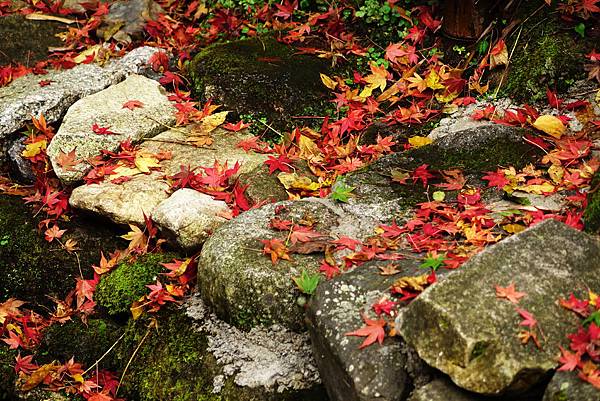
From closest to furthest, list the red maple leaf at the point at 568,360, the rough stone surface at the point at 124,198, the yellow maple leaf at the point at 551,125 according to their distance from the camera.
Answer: the red maple leaf at the point at 568,360, the yellow maple leaf at the point at 551,125, the rough stone surface at the point at 124,198

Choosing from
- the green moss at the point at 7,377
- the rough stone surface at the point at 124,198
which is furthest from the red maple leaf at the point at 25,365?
the rough stone surface at the point at 124,198

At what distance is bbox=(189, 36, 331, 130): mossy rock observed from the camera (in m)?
5.53

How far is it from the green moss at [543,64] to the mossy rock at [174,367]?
2.82 metres

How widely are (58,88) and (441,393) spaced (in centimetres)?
418

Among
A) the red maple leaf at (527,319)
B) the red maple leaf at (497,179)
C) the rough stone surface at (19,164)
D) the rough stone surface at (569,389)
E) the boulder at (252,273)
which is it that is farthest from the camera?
the rough stone surface at (19,164)

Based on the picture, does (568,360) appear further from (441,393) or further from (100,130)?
(100,130)

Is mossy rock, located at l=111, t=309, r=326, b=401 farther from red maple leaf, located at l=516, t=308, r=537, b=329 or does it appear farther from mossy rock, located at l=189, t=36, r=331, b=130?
mossy rock, located at l=189, t=36, r=331, b=130

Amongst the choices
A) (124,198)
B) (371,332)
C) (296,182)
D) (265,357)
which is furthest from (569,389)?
(124,198)

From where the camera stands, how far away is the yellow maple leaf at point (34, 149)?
17.5 feet

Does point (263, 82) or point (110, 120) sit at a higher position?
point (263, 82)

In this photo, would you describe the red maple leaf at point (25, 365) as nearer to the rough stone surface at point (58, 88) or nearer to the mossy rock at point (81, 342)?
the mossy rock at point (81, 342)

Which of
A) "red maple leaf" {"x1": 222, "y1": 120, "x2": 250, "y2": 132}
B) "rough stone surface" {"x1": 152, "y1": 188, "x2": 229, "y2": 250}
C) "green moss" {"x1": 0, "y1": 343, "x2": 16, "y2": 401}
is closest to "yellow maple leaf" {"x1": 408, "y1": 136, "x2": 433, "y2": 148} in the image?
"red maple leaf" {"x1": 222, "y1": 120, "x2": 250, "y2": 132}

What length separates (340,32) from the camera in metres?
6.02

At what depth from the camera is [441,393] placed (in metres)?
2.99
